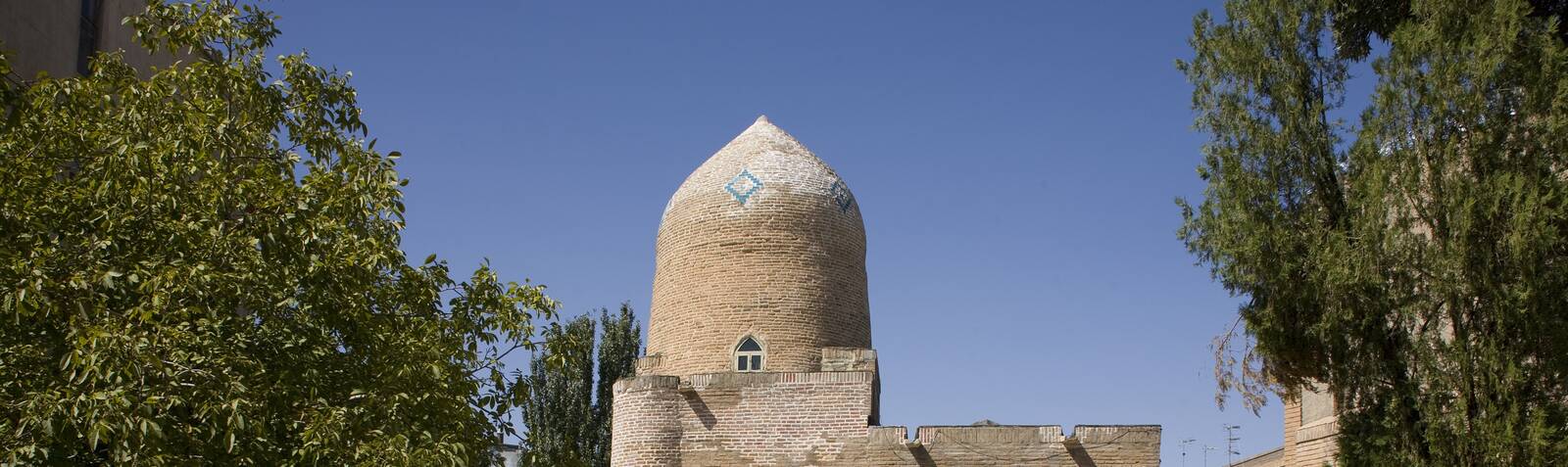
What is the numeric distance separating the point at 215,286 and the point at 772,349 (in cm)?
1184

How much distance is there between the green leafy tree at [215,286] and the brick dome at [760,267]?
9.41 m

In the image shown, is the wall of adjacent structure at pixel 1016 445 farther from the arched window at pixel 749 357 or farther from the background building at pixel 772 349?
the arched window at pixel 749 357

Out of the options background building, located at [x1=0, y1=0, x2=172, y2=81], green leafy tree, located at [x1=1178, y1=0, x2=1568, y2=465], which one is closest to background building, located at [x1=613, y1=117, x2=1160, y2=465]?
green leafy tree, located at [x1=1178, y1=0, x2=1568, y2=465]

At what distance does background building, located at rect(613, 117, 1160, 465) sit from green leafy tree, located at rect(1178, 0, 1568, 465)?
6386 mm

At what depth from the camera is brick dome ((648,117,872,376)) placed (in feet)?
66.5

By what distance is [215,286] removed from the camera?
887 centimetres

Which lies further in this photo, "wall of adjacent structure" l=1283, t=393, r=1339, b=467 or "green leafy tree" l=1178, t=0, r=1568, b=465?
"wall of adjacent structure" l=1283, t=393, r=1339, b=467

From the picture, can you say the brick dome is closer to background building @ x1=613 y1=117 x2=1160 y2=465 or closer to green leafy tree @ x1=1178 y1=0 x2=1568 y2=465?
background building @ x1=613 y1=117 x2=1160 y2=465

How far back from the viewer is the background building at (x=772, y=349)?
18469mm

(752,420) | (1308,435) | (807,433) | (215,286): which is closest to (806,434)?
(807,433)

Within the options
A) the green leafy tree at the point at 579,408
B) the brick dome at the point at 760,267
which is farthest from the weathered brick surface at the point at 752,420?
the green leafy tree at the point at 579,408

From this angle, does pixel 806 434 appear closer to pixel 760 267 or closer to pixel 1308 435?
pixel 760 267

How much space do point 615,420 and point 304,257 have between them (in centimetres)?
1073

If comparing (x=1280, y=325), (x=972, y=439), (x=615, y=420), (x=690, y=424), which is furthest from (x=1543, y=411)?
(x=615, y=420)
